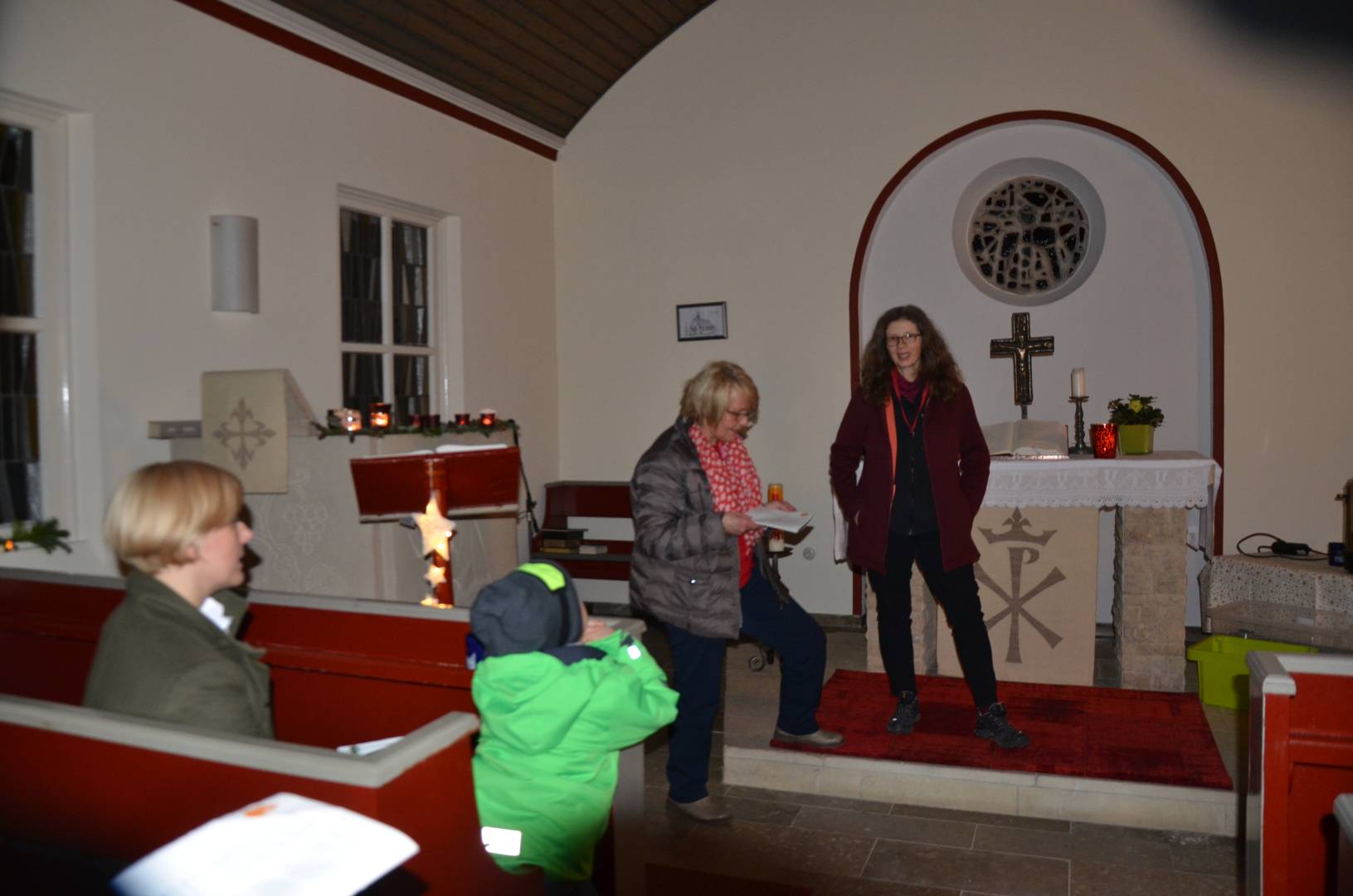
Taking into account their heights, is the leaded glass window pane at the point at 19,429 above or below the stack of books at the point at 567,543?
above

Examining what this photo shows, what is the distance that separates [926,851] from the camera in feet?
11.4

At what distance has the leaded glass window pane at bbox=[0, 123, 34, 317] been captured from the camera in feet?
13.5

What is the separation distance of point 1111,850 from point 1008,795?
0.42 m

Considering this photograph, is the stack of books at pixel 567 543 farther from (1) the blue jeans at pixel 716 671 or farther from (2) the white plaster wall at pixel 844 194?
(1) the blue jeans at pixel 716 671

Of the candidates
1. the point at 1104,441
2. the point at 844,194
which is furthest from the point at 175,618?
the point at 844,194

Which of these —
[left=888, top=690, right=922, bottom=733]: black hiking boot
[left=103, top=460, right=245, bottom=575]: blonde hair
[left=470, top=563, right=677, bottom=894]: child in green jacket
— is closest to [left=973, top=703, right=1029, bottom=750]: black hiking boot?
[left=888, top=690, right=922, bottom=733]: black hiking boot

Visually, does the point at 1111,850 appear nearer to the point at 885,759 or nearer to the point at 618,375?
the point at 885,759

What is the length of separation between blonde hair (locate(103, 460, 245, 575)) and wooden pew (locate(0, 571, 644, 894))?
0.29 metres

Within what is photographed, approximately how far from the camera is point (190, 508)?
1921mm

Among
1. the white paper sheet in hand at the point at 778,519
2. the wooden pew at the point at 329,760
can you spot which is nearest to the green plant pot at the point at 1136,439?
the white paper sheet in hand at the point at 778,519

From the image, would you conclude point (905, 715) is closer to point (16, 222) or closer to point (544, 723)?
point (544, 723)

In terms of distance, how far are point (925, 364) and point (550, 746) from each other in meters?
2.38

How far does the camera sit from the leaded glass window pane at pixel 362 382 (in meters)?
5.89

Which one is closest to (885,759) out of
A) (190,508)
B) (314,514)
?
(314,514)
